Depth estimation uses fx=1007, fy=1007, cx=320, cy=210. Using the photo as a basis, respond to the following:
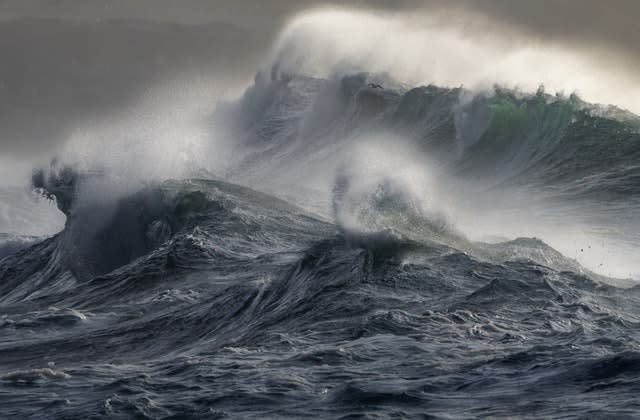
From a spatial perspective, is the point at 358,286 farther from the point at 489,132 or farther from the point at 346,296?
the point at 489,132

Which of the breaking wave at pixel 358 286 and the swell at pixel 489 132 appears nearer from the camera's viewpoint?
the breaking wave at pixel 358 286

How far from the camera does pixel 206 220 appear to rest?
664 inches

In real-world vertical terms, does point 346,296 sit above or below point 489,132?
below

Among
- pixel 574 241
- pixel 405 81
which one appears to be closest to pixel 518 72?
pixel 405 81

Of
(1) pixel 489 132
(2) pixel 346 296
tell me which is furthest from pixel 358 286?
(1) pixel 489 132

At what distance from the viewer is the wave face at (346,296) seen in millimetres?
7691

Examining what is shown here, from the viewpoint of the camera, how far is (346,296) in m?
11.1

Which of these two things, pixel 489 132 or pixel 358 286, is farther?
pixel 489 132

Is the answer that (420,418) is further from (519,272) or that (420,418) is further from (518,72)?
(518,72)

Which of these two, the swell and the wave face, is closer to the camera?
the wave face

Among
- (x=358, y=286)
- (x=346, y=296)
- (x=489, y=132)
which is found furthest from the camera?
(x=489, y=132)

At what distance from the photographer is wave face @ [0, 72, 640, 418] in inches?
303

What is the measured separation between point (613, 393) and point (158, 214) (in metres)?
11.8

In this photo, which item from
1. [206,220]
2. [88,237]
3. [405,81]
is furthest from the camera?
[405,81]
